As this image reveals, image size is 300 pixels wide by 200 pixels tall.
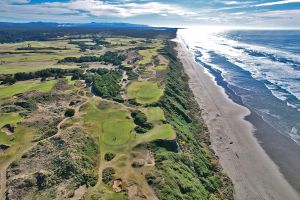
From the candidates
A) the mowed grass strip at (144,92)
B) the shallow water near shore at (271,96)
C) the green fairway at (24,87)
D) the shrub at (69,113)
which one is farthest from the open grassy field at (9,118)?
the shallow water near shore at (271,96)

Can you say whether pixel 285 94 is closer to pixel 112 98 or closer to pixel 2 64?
pixel 112 98

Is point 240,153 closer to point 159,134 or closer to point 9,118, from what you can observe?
point 159,134

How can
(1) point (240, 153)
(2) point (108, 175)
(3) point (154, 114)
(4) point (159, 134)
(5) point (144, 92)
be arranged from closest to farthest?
(2) point (108, 175) < (4) point (159, 134) < (1) point (240, 153) < (3) point (154, 114) < (5) point (144, 92)

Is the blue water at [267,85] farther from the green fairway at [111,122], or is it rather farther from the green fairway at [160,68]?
the green fairway at [111,122]

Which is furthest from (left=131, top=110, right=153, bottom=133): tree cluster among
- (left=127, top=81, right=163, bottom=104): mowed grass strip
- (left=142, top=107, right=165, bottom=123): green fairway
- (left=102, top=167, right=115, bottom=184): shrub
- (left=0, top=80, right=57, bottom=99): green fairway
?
(left=0, top=80, right=57, bottom=99): green fairway

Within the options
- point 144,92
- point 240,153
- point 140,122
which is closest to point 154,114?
point 140,122

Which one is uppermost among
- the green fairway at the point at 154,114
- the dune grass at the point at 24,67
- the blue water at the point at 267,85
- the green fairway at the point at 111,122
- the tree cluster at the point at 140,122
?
the tree cluster at the point at 140,122

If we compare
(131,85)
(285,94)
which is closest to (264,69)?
(285,94)
